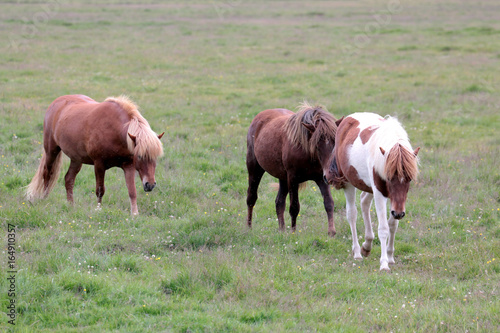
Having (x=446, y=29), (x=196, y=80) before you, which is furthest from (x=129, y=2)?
(x=196, y=80)

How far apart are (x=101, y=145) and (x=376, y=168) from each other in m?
4.08

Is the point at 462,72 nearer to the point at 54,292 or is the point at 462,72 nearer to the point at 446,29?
the point at 446,29

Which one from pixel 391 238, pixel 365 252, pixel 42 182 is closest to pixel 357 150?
pixel 391 238

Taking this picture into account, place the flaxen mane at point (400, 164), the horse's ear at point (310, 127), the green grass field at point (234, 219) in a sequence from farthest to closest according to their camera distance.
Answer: the horse's ear at point (310, 127) → the flaxen mane at point (400, 164) → the green grass field at point (234, 219)

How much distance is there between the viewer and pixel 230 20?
37281mm

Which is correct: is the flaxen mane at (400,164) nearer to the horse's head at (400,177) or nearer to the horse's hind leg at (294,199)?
the horse's head at (400,177)

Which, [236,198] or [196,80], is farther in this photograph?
[196,80]

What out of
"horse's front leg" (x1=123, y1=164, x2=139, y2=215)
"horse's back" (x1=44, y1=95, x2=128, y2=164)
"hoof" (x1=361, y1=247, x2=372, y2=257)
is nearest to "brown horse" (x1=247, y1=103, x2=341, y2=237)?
"hoof" (x1=361, y1=247, x2=372, y2=257)

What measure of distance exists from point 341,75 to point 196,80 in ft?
18.4

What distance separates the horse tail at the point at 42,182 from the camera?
753 cm

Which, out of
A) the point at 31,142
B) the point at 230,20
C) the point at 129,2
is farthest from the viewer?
the point at 129,2

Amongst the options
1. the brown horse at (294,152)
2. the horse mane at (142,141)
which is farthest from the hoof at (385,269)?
the horse mane at (142,141)

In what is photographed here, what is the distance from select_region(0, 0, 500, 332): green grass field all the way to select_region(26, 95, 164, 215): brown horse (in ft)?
1.49

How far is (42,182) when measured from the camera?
25.4 feet
